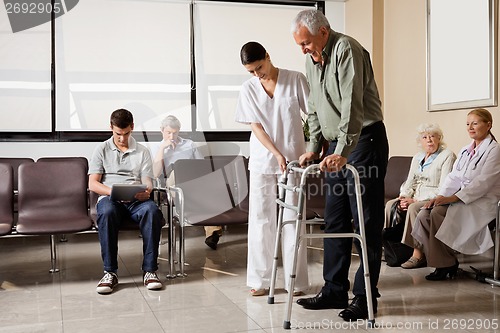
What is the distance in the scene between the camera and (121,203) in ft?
12.1

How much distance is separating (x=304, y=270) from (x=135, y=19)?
138 inches

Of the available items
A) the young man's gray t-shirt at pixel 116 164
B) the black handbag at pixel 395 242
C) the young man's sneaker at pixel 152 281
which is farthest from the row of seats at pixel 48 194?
the black handbag at pixel 395 242

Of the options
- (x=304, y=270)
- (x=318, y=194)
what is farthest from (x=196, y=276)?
(x=318, y=194)

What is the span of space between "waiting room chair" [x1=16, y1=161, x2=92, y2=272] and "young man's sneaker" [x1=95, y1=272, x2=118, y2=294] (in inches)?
18.4

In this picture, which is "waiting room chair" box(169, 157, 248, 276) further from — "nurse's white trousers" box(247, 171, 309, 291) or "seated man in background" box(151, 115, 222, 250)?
"seated man in background" box(151, 115, 222, 250)

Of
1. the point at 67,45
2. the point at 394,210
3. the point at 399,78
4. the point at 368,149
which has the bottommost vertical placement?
the point at 394,210

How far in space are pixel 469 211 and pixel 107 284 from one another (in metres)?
2.35

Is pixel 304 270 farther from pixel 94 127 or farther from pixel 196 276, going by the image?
pixel 94 127

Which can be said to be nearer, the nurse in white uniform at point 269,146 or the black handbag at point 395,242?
the nurse in white uniform at point 269,146

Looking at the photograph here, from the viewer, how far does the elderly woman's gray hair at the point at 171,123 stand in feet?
17.4

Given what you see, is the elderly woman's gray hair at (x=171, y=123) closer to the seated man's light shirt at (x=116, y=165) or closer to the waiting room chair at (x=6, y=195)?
the seated man's light shirt at (x=116, y=165)

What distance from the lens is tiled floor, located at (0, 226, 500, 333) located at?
8.96 ft

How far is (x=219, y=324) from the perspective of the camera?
9.05 feet

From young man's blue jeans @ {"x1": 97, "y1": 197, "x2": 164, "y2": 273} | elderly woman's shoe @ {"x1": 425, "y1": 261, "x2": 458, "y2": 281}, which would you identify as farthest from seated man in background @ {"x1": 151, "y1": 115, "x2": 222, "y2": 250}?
elderly woman's shoe @ {"x1": 425, "y1": 261, "x2": 458, "y2": 281}
